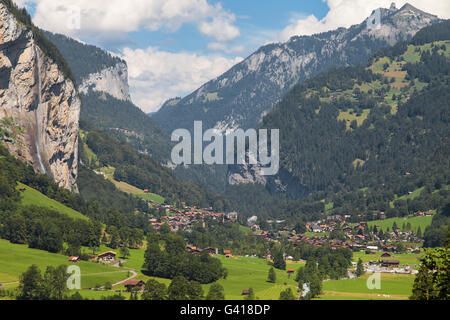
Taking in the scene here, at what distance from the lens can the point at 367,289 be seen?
4286 inches

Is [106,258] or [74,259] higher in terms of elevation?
[74,259]

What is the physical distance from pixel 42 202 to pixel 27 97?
1571 inches

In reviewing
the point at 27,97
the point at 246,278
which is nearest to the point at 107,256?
the point at 246,278

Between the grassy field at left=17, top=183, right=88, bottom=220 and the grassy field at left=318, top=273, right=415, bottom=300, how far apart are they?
239 feet

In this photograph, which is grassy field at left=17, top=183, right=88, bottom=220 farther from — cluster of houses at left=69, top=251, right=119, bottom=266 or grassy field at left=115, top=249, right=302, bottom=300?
cluster of houses at left=69, top=251, right=119, bottom=266

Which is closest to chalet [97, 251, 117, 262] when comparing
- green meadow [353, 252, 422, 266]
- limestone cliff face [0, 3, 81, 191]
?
limestone cliff face [0, 3, 81, 191]

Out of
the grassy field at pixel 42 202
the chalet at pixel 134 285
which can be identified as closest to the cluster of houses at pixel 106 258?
the chalet at pixel 134 285

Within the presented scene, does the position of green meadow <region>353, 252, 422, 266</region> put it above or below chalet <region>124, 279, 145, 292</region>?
above

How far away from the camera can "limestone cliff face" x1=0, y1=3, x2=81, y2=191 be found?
547 feet

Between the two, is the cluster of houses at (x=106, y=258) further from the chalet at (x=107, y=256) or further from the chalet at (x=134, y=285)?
the chalet at (x=134, y=285)

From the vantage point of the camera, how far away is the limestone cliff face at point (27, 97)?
166875mm

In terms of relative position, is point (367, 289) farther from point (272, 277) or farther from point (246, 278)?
point (246, 278)
